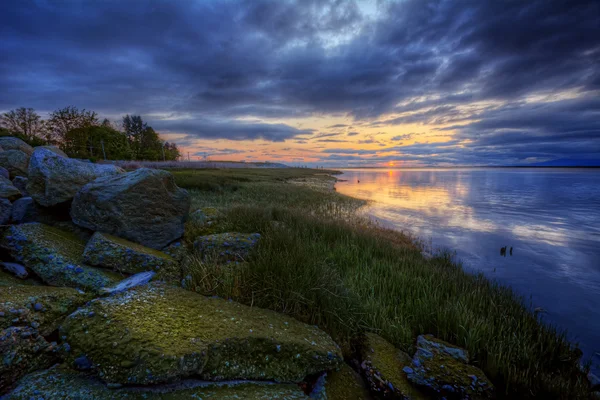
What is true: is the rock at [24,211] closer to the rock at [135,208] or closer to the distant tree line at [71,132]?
the rock at [135,208]

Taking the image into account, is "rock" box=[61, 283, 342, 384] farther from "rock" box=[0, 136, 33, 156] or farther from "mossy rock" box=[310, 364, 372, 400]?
"rock" box=[0, 136, 33, 156]

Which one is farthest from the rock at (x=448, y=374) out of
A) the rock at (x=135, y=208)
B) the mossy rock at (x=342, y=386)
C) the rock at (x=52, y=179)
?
the rock at (x=52, y=179)

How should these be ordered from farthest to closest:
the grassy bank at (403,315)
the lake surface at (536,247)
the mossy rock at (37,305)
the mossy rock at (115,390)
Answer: the lake surface at (536,247), the grassy bank at (403,315), the mossy rock at (37,305), the mossy rock at (115,390)

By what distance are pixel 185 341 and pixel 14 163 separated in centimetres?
1297

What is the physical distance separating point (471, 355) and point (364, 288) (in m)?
1.78

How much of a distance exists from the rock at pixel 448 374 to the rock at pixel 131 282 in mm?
3423

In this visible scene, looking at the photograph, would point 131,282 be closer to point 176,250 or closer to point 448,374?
point 176,250

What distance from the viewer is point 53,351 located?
2.21 meters

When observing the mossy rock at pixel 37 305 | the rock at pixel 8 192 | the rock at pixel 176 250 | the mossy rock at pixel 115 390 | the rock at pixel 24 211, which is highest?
the rock at pixel 8 192

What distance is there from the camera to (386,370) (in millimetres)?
2656

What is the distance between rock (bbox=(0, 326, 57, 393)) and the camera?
6.39 ft

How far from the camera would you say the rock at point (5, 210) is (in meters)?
4.76

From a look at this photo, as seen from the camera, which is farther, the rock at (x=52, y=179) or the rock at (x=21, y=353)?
the rock at (x=52, y=179)

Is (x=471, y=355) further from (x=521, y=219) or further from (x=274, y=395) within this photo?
→ (x=521, y=219)
